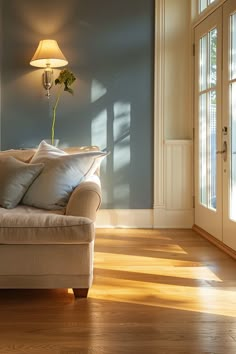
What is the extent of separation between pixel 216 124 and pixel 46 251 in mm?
2194

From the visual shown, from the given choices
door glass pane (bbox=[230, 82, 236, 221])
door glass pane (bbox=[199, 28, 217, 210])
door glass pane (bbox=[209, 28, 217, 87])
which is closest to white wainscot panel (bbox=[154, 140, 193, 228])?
door glass pane (bbox=[199, 28, 217, 210])

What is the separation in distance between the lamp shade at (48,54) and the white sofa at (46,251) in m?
2.31

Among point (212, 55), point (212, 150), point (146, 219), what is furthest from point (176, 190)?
point (212, 55)

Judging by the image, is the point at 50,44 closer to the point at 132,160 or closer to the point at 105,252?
the point at 132,160

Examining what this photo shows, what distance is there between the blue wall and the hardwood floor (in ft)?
4.96

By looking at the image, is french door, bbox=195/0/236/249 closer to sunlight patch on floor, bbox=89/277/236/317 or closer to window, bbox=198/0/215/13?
window, bbox=198/0/215/13

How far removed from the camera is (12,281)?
93.2 inches

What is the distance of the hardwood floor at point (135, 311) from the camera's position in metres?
1.86

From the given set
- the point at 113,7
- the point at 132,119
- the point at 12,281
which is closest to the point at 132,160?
the point at 132,119

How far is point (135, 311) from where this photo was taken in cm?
226

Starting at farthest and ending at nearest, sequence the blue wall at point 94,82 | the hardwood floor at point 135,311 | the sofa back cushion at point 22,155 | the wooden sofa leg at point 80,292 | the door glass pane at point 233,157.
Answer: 1. the blue wall at point 94,82
2. the door glass pane at point 233,157
3. the sofa back cushion at point 22,155
4. the wooden sofa leg at point 80,292
5. the hardwood floor at point 135,311

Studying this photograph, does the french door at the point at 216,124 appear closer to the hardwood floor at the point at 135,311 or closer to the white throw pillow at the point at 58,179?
the hardwood floor at the point at 135,311

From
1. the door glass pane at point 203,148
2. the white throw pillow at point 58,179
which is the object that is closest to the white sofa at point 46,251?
the white throw pillow at point 58,179

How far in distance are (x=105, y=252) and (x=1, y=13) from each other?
2.78 m
